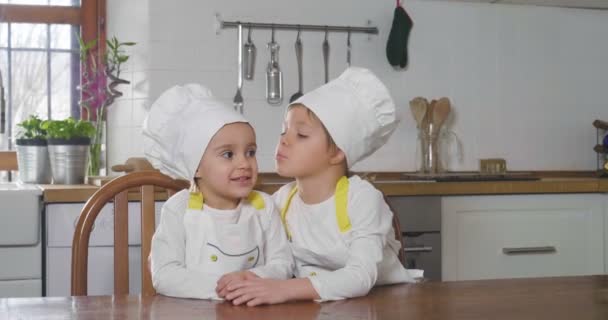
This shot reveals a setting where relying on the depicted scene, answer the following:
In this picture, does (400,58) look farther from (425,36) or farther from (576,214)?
(576,214)

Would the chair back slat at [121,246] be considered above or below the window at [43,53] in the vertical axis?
below

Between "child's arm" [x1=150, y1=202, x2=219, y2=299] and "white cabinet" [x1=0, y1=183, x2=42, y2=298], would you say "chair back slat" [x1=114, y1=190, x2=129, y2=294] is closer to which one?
"child's arm" [x1=150, y1=202, x2=219, y2=299]

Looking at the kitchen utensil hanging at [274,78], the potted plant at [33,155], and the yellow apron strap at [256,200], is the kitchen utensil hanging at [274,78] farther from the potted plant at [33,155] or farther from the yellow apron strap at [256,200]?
the yellow apron strap at [256,200]

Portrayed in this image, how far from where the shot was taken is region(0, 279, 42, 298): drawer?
7.22ft

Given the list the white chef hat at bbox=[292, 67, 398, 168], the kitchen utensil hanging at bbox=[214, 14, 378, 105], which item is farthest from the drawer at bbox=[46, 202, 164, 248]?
the white chef hat at bbox=[292, 67, 398, 168]

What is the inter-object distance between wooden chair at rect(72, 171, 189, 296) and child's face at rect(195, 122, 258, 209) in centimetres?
25

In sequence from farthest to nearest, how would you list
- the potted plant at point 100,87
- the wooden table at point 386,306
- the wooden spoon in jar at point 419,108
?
1. the wooden spoon in jar at point 419,108
2. the potted plant at point 100,87
3. the wooden table at point 386,306

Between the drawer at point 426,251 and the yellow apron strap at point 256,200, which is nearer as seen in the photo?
the yellow apron strap at point 256,200

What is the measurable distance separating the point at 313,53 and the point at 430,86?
0.49 meters

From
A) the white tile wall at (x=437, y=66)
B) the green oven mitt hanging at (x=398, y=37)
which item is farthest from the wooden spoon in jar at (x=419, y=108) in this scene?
the green oven mitt hanging at (x=398, y=37)

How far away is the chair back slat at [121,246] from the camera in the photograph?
1.44 metres

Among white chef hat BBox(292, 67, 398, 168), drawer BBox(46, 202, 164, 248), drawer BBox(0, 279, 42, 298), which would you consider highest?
white chef hat BBox(292, 67, 398, 168)

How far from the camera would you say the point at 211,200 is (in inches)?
50.4

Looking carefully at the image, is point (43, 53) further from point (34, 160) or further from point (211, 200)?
point (211, 200)
